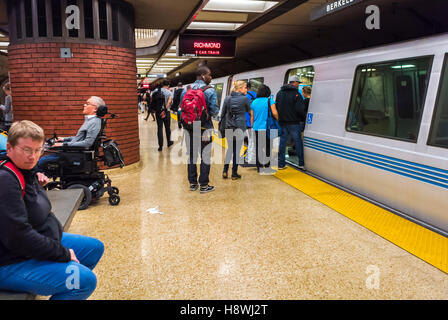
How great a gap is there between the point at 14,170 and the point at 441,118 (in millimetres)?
3740

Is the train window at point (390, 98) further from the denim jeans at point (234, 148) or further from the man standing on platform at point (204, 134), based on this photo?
the man standing on platform at point (204, 134)

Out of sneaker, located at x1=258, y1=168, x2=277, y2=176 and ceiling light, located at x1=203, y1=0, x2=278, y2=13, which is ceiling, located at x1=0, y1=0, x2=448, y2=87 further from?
sneaker, located at x1=258, y1=168, x2=277, y2=176

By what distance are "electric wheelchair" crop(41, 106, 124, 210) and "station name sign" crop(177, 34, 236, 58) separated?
4618mm

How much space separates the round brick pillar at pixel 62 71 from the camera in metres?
5.28

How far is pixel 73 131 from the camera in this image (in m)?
5.50

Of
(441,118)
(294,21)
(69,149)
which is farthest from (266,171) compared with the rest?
(294,21)

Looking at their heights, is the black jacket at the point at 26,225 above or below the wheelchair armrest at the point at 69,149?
below

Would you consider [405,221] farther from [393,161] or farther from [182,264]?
[182,264]

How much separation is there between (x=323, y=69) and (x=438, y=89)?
2337 mm

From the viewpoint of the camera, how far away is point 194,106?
181 inches

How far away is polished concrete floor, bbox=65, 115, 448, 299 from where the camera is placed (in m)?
2.53

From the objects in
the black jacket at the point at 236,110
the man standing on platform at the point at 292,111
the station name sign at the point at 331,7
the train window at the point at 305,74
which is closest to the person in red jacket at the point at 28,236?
the station name sign at the point at 331,7

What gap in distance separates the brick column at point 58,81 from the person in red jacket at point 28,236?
395cm

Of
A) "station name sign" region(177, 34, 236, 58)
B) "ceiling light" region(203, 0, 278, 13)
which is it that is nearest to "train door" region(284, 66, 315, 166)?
"ceiling light" region(203, 0, 278, 13)
